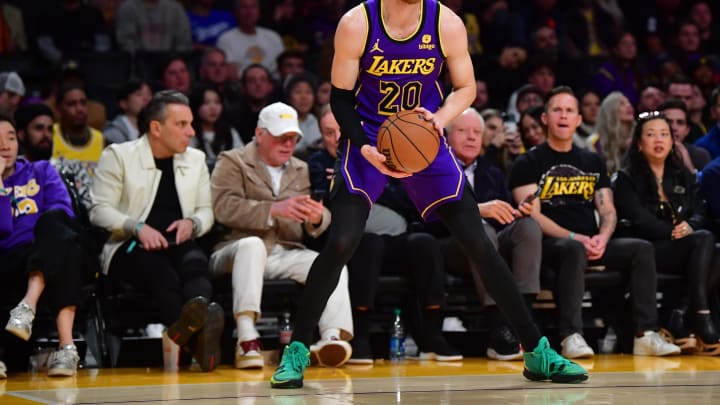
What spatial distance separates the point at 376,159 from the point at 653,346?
2.99m

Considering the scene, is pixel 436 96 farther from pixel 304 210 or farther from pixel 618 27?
pixel 618 27

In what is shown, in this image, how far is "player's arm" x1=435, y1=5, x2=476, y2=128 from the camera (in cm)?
472

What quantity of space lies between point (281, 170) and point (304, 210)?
0.56 metres

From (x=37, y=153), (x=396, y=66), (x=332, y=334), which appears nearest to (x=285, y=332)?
(x=332, y=334)

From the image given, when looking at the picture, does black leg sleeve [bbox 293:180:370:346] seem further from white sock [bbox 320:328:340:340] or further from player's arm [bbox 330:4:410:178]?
white sock [bbox 320:328:340:340]

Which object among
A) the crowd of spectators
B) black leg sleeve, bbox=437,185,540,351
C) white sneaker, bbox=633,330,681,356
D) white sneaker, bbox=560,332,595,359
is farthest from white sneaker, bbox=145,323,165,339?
black leg sleeve, bbox=437,185,540,351

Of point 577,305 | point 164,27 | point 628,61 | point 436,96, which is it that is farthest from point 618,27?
point 436,96

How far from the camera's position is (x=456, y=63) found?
15.7 feet

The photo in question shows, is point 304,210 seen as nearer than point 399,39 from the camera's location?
No

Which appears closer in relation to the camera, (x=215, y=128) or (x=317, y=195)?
(x=317, y=195)

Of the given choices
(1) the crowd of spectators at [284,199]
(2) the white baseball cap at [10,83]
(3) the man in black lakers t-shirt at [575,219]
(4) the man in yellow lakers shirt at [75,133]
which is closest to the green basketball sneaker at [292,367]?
(1) the crowd of spectators at [284,199]

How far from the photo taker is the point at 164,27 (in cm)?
1047

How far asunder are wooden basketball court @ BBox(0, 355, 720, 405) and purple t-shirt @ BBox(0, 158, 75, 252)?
31.2 inches

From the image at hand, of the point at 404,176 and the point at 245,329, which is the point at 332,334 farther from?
the point at 404,176
